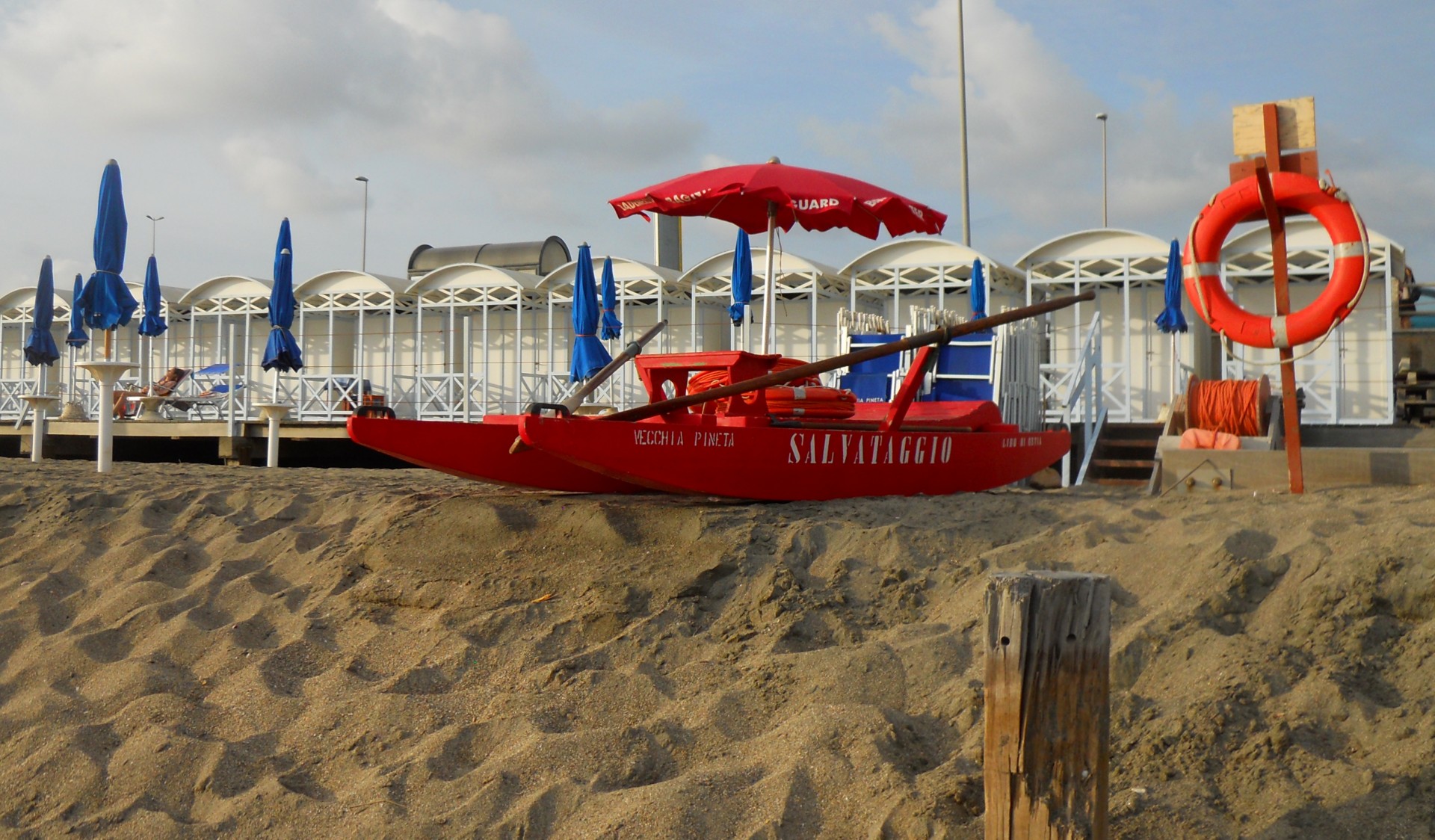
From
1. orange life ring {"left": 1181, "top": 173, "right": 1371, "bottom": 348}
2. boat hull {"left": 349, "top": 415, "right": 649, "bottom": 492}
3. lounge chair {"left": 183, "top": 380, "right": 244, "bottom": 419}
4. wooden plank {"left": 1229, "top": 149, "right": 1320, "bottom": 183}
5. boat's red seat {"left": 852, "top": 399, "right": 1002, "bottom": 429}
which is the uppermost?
wooden plank {"left": 1229, "top": 149, "right": 1320, "bottom": 183}

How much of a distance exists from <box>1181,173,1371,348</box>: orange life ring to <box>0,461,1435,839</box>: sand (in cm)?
93

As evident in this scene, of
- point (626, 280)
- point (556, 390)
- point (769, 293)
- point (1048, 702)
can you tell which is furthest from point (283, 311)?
point (1048, 702)

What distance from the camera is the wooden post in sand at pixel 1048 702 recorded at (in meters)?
2.45

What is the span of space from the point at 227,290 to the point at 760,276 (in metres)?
9.24

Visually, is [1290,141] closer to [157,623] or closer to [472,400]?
[157,623]

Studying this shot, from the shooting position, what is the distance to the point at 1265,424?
31.8 ft

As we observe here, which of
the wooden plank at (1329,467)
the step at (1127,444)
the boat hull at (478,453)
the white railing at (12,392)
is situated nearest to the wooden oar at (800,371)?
the boat hull at (478,453)

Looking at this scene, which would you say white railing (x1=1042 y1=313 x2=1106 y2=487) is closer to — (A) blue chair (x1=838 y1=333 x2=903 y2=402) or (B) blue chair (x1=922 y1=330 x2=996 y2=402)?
(B) blue chair (x1=922 y1=330 x2=996 y2=402)

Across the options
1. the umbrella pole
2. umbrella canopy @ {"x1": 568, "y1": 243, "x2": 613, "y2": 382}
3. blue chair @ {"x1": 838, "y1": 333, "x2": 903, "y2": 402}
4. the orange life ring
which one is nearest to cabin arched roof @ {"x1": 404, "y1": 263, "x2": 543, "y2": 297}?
umbrella canopy @ {"x1": 568, "y1": 243, "x2": 613, "y2": 382}

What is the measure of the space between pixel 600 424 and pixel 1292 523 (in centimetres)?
286

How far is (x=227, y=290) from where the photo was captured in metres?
19.4

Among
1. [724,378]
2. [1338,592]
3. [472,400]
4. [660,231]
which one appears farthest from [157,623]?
[660,231]

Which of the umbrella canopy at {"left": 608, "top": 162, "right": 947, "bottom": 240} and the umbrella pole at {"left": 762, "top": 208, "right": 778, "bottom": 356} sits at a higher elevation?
the umbrella canopy at {"left": 608, "top": 162, "right": 947, "bottom": 240}

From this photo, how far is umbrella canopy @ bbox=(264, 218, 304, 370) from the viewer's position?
12.6 m
